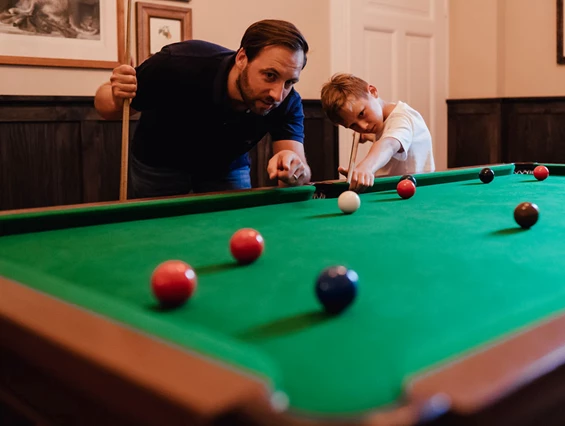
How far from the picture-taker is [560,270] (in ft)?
3.81

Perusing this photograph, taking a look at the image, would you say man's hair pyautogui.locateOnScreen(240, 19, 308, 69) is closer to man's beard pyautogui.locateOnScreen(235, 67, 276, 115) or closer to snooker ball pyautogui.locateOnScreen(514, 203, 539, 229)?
man's beard pyautogui.locateOnScreen(235, 67, 276, 115)

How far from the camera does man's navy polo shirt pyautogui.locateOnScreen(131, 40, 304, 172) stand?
8.34 ft

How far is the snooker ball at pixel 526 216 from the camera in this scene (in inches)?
63.0

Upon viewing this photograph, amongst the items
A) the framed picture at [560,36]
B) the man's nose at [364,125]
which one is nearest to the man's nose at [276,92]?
the man's nose at [364,125]

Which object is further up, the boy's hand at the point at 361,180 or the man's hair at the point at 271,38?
the man's hair at the point at 271,38

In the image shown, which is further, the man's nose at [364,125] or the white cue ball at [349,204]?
the man's nose at [364,125]

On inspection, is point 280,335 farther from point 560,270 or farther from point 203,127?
point 203,127

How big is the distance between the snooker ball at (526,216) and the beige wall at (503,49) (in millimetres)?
4123

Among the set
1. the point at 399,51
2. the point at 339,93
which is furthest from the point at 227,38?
the point at 399,51

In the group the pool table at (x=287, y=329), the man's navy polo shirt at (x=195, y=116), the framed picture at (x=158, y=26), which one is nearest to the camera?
the pool table at (x=287, y=329)

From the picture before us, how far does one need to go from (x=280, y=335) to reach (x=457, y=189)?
73.6 inches

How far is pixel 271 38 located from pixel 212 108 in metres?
0.40

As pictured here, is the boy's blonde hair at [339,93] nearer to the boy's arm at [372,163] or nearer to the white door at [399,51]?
the boy's arm at [372,163]

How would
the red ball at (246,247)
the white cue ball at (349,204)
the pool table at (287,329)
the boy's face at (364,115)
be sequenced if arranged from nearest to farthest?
the pool table at (287,329), the red ball at (246,247), the white cue ball at (349,204), the boy's face at (364,115)
